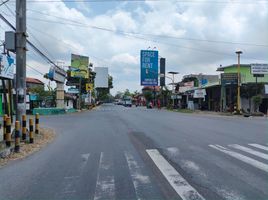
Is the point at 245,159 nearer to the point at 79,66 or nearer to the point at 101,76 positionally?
the point at 79,66

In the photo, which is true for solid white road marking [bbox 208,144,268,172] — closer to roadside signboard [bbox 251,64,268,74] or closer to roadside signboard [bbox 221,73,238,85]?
roadside signboard [bbox 221,73,238,85]

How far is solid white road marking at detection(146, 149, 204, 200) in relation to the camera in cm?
Result: 669

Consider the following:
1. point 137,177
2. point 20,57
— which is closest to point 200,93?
point 20,57

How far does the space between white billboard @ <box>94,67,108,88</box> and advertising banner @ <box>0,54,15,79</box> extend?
7406cm

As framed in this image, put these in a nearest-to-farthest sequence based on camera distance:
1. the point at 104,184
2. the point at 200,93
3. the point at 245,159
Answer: the point at 104,184, the point at 245,159, the point at 200,93

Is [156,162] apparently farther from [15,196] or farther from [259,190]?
[15,196]

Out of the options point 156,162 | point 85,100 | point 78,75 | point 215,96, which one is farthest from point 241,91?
point 156,162

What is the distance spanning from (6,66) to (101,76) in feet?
249

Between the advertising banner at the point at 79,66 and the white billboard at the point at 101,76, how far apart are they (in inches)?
885

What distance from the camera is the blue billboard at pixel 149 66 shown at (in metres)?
56.1

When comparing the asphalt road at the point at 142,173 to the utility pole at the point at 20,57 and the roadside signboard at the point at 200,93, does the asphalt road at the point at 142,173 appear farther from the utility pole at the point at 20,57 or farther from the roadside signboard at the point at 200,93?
the roadside signboard at the point at 200,93

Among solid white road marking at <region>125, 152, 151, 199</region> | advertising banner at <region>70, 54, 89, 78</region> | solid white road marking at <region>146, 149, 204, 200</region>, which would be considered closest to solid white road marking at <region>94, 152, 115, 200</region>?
solid white road marking at <region>125, 152, 151, 199</region>

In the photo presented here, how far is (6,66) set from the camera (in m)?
18.2

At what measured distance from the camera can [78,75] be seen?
69188 mm
